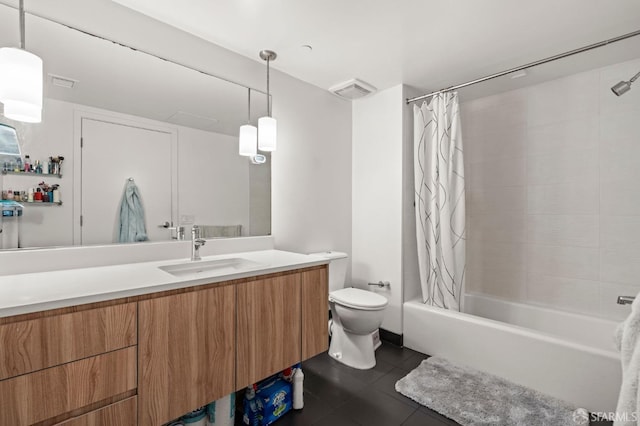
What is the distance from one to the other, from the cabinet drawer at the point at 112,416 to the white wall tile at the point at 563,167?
120 inches

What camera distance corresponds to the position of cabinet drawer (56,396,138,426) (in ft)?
3.23

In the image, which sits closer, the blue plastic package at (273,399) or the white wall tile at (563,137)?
the blue plastic package at (273,399)

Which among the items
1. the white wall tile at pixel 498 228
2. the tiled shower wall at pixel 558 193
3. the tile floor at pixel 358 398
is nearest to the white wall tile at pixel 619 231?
the tiled shower wall at pixel 558 193

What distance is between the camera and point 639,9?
62.6 inches

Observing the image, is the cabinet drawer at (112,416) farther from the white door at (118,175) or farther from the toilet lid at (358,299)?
the toilet lid at (358,299)

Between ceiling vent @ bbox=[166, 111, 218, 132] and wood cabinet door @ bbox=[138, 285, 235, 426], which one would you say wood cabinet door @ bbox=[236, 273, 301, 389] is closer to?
wood cabinet door @ bbox=[138, 285, 235, 426]

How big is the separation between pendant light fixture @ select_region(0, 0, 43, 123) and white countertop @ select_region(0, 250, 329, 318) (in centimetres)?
67

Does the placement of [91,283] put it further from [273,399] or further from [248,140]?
[248,140]

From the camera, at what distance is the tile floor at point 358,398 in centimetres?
162

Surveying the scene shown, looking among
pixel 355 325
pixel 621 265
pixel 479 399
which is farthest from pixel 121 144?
pixel 621 265

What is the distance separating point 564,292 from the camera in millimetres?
2387

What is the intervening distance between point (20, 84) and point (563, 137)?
3.37 m

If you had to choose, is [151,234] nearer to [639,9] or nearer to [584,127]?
[639,9]

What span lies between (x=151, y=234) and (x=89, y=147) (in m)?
0.53
